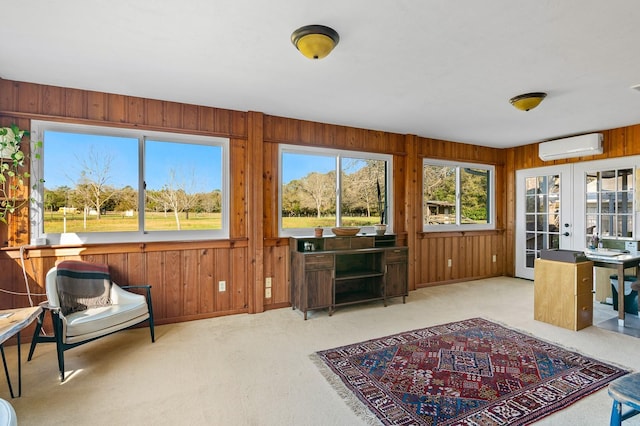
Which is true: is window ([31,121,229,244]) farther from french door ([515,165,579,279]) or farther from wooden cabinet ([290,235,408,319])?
french door ([515,165,579,279])

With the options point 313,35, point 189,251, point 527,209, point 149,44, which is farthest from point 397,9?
point 527,209

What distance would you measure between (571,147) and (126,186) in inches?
239

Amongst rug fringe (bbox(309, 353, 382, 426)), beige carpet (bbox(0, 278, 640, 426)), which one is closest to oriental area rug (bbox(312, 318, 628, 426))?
rug fringe (bbox(309, 353, 382, 426))

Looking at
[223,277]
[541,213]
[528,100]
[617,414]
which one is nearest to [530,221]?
[541,213]

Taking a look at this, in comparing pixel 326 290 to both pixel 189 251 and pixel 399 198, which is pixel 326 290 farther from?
pixel 399 198

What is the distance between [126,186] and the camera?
3521 millimetres

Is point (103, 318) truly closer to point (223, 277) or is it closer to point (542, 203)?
point (223, 277)

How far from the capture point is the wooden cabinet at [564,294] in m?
3.39

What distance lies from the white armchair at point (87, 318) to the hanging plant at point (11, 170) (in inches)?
30.7

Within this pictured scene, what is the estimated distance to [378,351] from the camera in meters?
2.91

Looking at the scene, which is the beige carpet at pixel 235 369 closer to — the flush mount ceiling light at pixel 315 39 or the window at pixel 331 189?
the window at pixel 331 189

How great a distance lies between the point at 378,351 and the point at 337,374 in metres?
0.55

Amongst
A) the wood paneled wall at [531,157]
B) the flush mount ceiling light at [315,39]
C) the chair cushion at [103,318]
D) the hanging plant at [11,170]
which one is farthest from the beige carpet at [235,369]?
→ the flush mount ceiling light at [315,39]

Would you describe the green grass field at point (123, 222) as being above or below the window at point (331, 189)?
below
